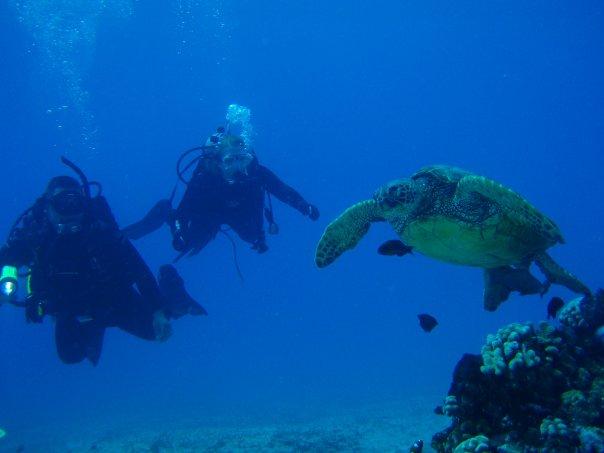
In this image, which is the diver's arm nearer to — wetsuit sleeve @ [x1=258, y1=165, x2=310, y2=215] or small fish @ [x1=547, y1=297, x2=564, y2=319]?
wetsuit sleeve @ [x1=258, y1=165, x2=310, y2=215]

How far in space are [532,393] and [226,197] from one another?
7.75 m

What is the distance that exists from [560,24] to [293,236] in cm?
8043

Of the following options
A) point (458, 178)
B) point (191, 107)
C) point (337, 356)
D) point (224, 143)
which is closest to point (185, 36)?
point (191, 107)

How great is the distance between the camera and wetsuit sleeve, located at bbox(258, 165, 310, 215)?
9.48 meters

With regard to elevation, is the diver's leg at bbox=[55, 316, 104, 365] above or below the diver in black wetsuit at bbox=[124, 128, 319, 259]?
below

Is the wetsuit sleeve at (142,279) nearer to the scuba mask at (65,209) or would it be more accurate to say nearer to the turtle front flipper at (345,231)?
the scuba mask at (65,209)

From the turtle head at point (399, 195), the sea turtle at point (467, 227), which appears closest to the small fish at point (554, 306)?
the sea turtle at point (467, 227)

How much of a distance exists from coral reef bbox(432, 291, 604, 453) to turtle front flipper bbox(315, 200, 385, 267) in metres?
1.95

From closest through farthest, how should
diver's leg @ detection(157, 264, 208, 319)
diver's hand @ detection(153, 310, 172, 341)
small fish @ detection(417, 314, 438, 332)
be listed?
small fish @ detection(417, 314, 438, 332) → diver's hand @ detection(153, 310, 172, 341) → diver's leg @ detection(157, 264, 208, 319)

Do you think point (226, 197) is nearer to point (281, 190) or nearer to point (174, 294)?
point (281, 190)

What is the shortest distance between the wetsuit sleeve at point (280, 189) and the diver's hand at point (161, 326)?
12.2 ft

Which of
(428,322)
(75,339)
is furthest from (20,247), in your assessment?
(428,322)

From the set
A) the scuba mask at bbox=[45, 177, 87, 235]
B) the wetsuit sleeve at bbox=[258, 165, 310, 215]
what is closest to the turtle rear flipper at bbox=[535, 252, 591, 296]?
the wetsuit sleeve at bbox=[258, 165, 310, 215]

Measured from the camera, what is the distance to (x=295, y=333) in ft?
231
